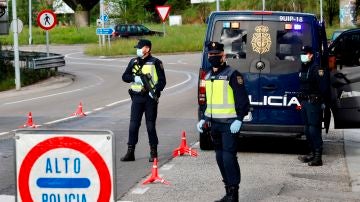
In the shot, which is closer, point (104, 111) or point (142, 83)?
point (142, 83)

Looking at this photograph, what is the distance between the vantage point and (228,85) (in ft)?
25.5

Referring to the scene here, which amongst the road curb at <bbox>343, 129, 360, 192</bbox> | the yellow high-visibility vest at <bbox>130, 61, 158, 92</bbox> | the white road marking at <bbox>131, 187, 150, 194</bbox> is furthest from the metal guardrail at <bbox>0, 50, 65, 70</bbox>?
the white road marking at <bbox>131, 187, 150, 194</bbox>

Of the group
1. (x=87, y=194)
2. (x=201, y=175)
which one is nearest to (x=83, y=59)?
(x=201, y=175)

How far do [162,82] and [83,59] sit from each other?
36.5 m

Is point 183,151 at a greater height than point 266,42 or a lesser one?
lesser

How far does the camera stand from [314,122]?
10.6 metres

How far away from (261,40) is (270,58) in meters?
0.30

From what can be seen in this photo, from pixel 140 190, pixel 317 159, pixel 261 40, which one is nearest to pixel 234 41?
pixel 261 40

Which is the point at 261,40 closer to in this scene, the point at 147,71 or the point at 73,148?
the point at 147,71

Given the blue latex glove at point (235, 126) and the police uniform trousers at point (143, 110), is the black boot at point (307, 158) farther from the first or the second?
the blue latex glove at point (235, 126)

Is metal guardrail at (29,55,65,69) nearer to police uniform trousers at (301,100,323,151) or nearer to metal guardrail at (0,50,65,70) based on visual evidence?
metal guardrail at (0,50,65,70)

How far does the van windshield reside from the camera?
11250 mm

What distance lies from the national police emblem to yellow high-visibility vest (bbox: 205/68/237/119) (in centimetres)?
351

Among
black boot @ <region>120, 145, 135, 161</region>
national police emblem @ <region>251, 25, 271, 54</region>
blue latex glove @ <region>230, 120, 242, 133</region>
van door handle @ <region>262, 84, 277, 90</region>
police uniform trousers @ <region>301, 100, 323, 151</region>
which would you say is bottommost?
black boot @ <region>120, 145, 135, 161</region>
